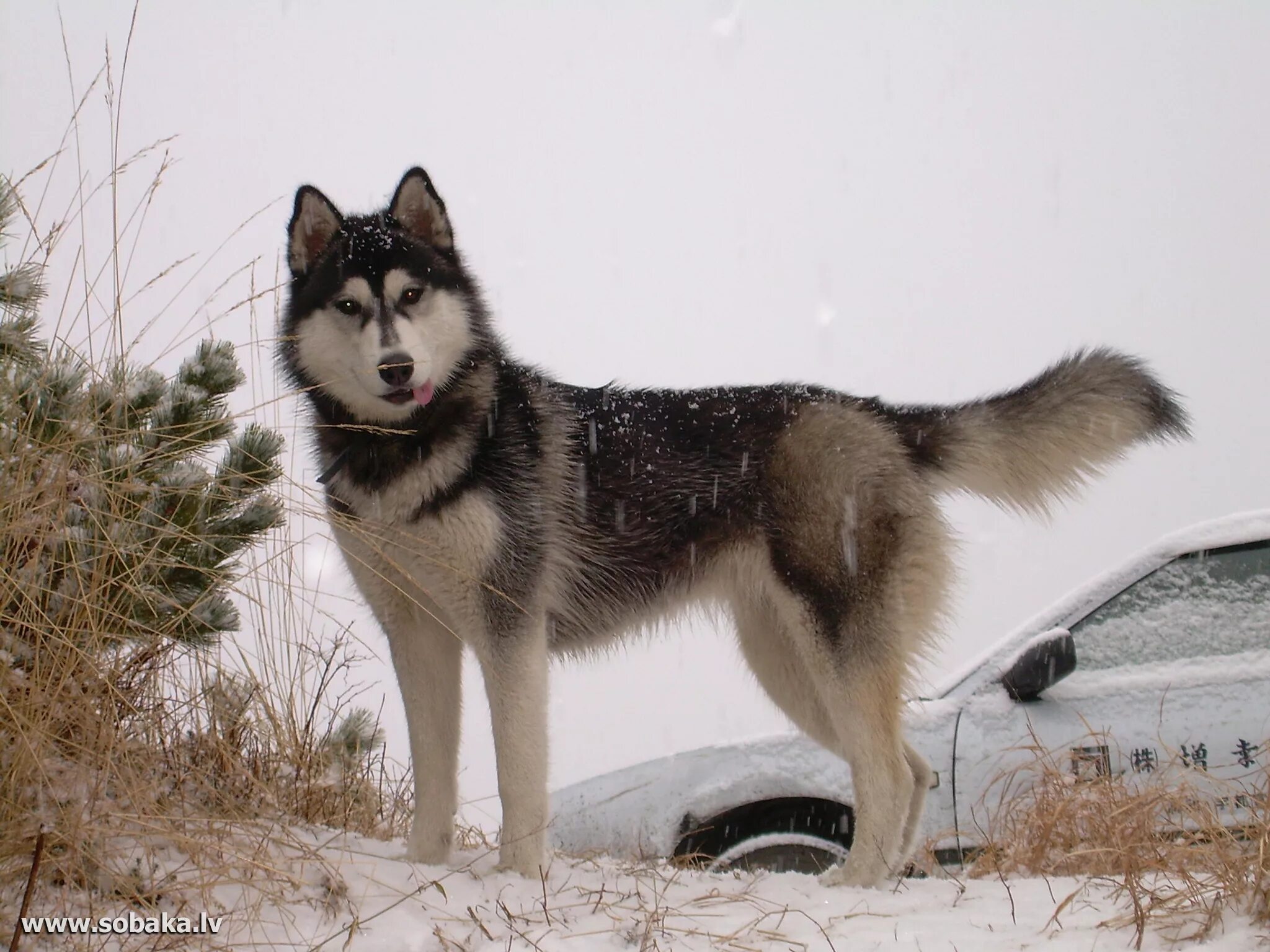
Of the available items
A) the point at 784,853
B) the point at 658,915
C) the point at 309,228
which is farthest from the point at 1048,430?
the point at 309,228

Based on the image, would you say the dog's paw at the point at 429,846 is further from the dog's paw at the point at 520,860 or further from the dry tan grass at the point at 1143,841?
the dry tan grass at the point at 1143,841

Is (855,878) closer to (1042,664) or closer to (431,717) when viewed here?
(1042,664)

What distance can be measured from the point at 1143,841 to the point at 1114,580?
1.72m

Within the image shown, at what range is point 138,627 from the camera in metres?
2.98

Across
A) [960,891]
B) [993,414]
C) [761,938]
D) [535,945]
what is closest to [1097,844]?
[960,891]

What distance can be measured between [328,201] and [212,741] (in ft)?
6.21

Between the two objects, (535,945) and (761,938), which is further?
(761,938)

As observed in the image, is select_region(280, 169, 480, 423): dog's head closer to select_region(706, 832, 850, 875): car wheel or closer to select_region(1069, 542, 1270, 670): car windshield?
select_region(706, 832, 850, 875): car wheel

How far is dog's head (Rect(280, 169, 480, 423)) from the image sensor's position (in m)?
3.42

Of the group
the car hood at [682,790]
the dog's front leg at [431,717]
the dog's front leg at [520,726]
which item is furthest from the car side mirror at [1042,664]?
the dog's front leg at [431,717]

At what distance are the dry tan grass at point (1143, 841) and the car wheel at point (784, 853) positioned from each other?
2.13 ft

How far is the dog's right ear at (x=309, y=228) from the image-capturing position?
373cm

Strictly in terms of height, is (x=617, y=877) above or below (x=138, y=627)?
below

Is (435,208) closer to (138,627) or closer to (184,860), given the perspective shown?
(138,627)
